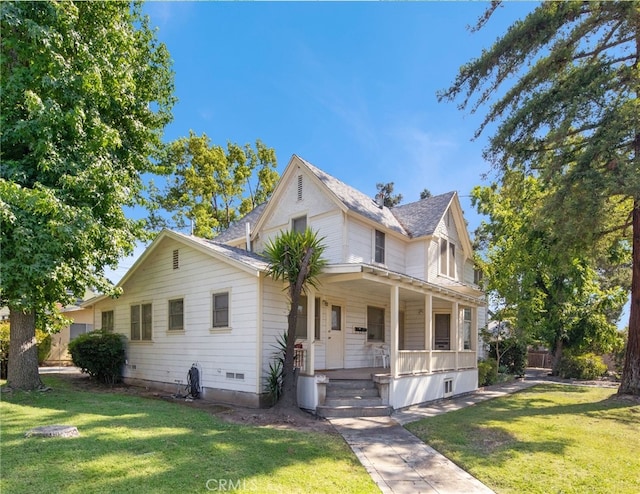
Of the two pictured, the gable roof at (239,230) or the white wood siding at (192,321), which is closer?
the white wood siding at (192,321)

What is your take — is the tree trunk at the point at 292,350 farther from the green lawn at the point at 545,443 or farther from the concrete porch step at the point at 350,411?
the green lawn at the point at 545,443

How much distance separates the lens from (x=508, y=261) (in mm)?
18656

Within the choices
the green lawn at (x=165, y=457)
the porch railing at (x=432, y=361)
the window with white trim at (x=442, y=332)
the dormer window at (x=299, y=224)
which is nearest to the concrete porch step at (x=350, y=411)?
the porch railing at (x=432, y=361)

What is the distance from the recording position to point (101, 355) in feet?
46.2

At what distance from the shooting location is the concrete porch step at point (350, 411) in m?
9.23

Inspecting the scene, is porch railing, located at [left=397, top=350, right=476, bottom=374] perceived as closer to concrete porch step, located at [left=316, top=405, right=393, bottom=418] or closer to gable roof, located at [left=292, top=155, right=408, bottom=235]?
concrete porch step, located at [left=316, top=405, right=393, bottom=418]

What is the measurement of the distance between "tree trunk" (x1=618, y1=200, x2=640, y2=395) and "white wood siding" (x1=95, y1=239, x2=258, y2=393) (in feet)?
36.1

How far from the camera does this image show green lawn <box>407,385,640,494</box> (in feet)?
17.9

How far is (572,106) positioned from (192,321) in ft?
39.4

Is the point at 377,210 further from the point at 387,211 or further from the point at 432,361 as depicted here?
the point at 432,361

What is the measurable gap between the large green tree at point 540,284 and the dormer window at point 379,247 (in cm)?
496

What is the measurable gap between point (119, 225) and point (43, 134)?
116 inches

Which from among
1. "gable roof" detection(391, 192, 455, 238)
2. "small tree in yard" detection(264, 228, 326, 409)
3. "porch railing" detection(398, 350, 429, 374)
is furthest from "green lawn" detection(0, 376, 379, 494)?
"gable roof" detection(391, 192, 455, 238)

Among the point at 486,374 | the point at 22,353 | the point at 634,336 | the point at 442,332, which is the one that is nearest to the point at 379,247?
the point at 442,332
